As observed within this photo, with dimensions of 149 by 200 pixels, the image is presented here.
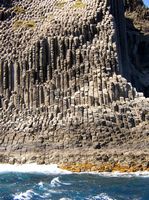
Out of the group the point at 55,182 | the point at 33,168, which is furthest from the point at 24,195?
the point at 33,168

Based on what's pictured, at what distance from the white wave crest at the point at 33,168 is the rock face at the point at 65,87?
0.67 meters

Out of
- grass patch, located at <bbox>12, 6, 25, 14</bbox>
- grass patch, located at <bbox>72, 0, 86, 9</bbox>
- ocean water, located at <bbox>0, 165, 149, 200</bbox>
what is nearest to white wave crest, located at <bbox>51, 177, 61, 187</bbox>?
ocean water, located at <bbox>0, 165, 149, 200</bbox>

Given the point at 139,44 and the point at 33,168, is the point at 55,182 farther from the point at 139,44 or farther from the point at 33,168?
the point at 139,44

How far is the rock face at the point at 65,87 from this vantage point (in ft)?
149

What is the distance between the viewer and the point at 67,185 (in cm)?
3406

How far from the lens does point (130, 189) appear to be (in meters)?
32.3

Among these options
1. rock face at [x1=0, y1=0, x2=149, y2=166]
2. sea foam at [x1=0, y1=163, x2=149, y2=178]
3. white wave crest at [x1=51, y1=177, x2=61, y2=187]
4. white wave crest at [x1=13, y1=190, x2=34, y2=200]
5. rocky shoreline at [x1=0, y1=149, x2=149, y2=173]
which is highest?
rock face at [x1=0, y1=0, x2=149, y2=166]

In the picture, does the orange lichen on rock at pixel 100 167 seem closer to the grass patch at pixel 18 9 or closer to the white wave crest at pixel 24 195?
the white wave crest at pixel 24 195

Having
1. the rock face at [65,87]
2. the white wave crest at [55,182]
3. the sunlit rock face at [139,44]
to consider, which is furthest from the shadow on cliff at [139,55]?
the white wave crest at [55,182]

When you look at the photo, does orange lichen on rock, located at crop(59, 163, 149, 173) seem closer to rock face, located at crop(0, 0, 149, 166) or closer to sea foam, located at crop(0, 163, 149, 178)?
sea foam, located at crop(0, 163, 149, 178)

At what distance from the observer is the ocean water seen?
97.1 feet

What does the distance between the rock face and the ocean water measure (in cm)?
342

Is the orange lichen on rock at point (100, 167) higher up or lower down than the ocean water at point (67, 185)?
higher up

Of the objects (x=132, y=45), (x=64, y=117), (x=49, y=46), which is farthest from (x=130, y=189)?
(x=132, y=45)
